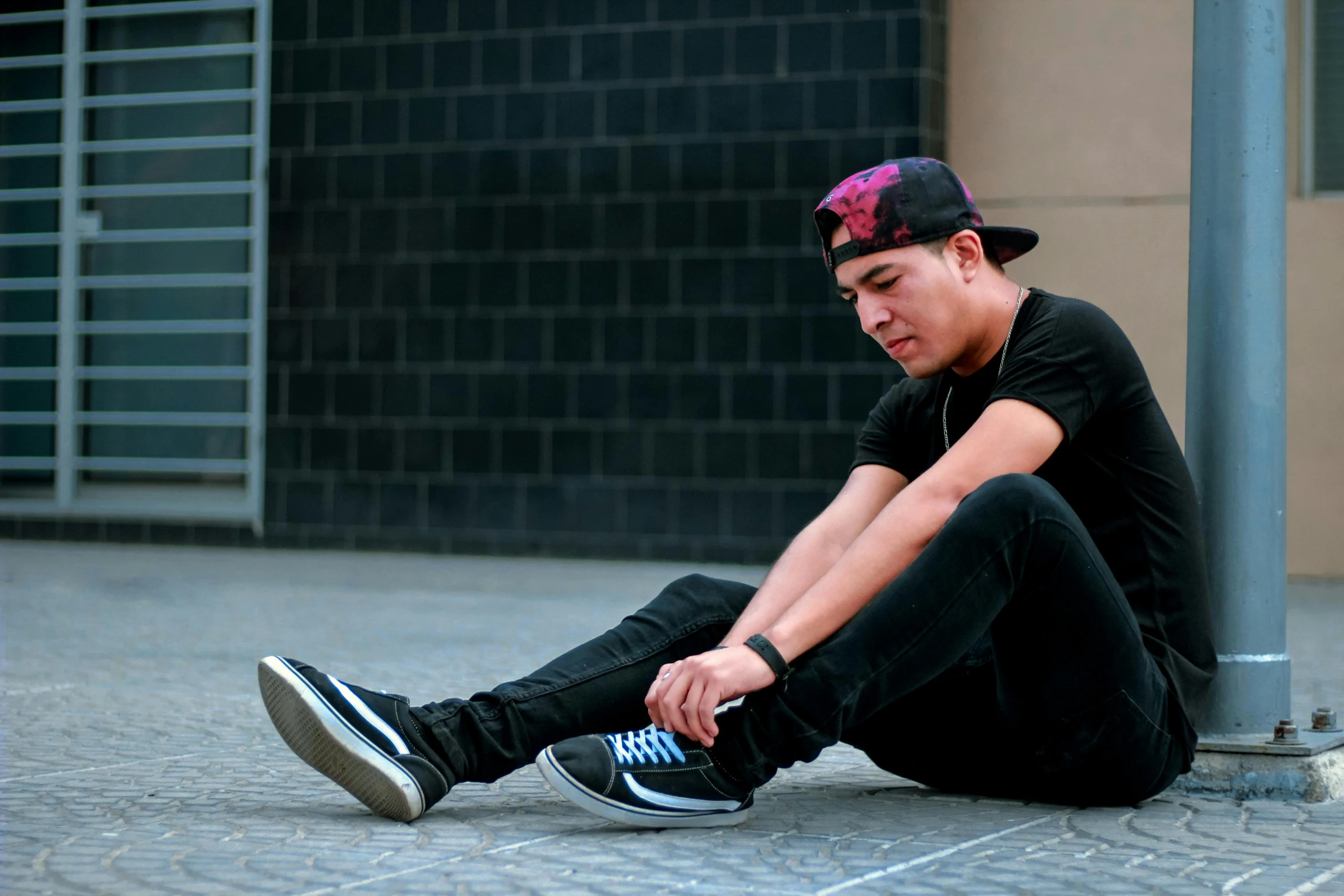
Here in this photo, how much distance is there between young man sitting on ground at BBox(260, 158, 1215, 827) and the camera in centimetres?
257

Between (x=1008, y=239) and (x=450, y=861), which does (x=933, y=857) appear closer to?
(x=450, y=861)

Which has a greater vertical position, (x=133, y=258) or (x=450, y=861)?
(x=133, y=258)

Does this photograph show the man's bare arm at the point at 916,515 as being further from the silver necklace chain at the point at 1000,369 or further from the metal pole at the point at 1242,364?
the metal pole at the point at 1242,364

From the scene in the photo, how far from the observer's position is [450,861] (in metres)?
2.55

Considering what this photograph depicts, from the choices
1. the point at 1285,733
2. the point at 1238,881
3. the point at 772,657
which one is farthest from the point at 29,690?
the point at 1238,881

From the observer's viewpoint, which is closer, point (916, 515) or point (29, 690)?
point (916, 515)

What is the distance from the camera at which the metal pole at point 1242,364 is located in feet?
11.0

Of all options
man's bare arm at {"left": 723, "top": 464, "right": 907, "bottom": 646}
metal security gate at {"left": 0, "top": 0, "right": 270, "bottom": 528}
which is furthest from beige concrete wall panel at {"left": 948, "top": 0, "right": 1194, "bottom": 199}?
man's bare arm at {"left": 723, "top": 464, "right": 907, "bottom": 646}

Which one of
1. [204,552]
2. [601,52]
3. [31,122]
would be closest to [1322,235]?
[601,52]

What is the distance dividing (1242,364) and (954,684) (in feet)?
3.17

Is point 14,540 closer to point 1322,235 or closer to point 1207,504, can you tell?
point 1322,235

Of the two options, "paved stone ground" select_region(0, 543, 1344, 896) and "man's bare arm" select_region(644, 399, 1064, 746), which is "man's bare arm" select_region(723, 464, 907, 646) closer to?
"man's bare arm" select_region(644, 399, 1064, 746)

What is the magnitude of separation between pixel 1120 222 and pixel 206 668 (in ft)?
18.8

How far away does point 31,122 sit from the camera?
36.1 feet
